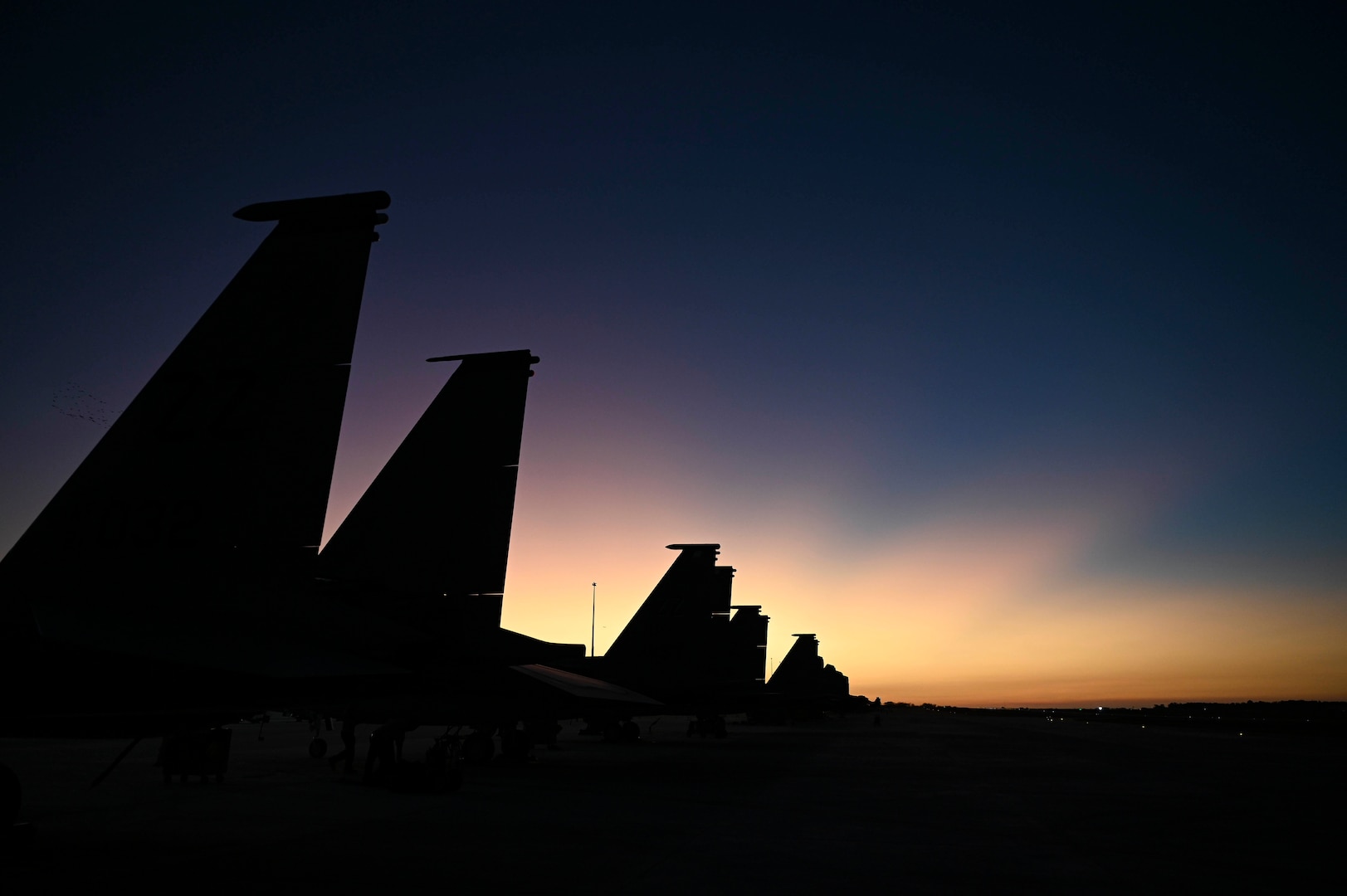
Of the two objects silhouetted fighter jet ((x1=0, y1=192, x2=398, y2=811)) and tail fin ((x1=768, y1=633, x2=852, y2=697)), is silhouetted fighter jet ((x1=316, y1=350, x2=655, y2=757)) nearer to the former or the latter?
silhouetted fighter jet ((x1=0, y1=192, x2=398, y2=811))

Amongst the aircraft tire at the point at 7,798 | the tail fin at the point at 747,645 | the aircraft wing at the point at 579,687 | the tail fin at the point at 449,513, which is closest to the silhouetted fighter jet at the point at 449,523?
the tail fin at the point at 449,513

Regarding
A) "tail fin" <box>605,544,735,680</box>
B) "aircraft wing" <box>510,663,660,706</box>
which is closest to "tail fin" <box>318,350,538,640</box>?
"aircraft wing" <box>510,663,660,706</box>

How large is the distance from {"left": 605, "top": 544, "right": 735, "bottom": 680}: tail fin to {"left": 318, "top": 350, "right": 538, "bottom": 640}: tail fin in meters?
19.6

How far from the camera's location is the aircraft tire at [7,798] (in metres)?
10.2

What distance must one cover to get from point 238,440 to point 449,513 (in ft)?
22.2

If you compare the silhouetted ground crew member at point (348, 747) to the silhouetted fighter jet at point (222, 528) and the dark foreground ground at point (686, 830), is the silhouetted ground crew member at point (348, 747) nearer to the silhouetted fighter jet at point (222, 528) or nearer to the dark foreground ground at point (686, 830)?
the dark foreground ground at point (686, 830)

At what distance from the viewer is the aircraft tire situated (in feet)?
33.4

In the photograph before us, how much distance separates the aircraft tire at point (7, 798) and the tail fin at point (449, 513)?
17.9 ft

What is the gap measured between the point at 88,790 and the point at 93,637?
40.8 ft

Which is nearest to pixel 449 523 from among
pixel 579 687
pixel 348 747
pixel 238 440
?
pixel 238 440

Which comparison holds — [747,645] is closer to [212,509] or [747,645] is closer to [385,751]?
[385,751]

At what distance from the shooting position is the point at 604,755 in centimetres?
3050

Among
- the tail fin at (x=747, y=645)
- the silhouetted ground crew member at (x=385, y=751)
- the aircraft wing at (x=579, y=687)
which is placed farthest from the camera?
the tail fin at (x=747, y=645)

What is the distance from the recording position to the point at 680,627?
3503 centimetres
